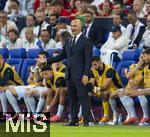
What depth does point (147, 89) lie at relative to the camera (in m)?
18.2

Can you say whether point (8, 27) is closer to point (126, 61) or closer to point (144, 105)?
point (126, 61)

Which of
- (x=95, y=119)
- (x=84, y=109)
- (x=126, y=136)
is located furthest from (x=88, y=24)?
(x=126, y=136)

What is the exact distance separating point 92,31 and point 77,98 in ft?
12.4

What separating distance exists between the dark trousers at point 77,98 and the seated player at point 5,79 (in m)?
3.42

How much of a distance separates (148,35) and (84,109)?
3.32m

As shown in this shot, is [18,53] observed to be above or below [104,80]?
above

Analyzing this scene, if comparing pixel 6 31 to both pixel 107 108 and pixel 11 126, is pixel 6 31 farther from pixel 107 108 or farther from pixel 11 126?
pixel 11 126

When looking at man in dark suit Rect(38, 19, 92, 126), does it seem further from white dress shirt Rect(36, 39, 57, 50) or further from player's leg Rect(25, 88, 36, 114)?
white dress shirt Rect(36, 39, 57, 50)

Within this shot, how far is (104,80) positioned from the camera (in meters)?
19.1

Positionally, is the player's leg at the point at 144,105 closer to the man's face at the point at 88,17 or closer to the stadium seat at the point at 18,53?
the man's face at the point at 88,17

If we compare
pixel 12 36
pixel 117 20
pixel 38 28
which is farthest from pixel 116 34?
pixel 12 36

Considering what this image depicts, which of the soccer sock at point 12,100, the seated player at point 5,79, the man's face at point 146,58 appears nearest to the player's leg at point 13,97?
the soccer sock at point 12,100

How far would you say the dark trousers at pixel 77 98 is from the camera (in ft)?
56.8

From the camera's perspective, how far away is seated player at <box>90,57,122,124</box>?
62.3 ft
